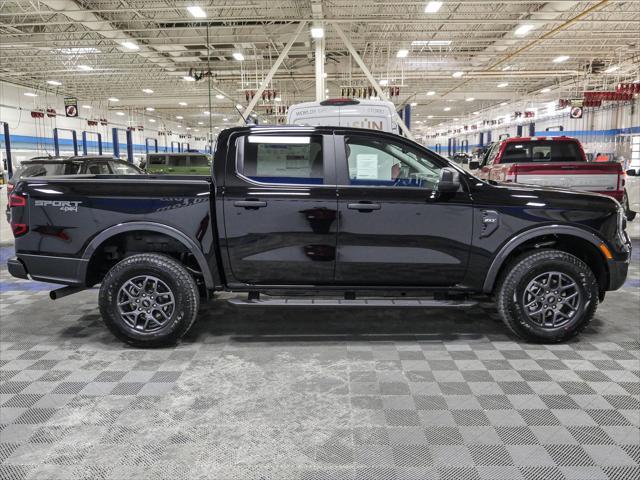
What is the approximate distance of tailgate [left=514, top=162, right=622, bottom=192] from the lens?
24.4 ft

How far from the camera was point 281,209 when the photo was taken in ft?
13.2

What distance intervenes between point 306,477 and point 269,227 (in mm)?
2032

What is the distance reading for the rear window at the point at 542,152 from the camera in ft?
31.9

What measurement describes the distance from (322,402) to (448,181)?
6.18 feet

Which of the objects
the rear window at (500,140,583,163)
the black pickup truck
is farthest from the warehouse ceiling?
the black pickup truck

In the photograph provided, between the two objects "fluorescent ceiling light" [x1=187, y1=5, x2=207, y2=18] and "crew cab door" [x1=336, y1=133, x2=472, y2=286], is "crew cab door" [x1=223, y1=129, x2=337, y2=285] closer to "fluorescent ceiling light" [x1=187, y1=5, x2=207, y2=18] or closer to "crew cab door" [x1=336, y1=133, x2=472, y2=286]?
"crew cab door" [x1=336, y1=133, x2=472, y2=286]

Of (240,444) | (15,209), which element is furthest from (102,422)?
(15,209)

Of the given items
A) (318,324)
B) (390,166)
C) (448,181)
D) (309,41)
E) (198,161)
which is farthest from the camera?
(309,41)

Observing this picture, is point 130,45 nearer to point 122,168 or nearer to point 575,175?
point 122,168

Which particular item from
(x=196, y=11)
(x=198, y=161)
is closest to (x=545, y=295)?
(x=196, y=11)

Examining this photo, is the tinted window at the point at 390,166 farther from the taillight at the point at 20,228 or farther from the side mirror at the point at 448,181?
the taillight at the point at 20,228

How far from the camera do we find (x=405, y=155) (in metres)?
4.23

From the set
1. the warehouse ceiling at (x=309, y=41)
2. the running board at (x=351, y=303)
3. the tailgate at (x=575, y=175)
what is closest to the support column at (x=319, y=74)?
the warehouse ceiling at (x=309, y=41)

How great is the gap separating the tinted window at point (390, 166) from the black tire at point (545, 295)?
1.00 m
